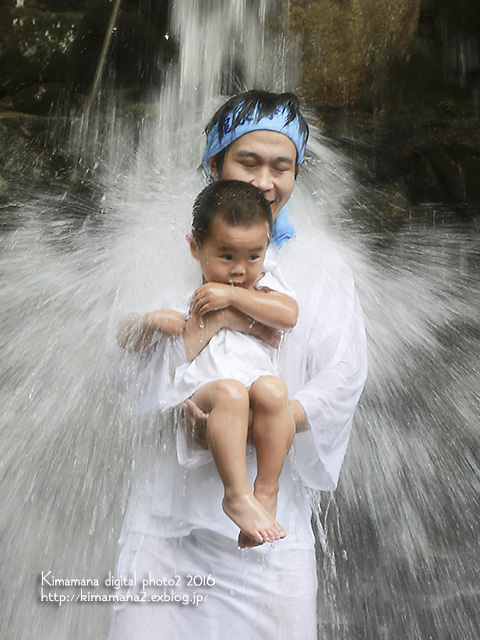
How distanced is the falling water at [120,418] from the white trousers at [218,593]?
1.08 metres

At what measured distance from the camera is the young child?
1.83m

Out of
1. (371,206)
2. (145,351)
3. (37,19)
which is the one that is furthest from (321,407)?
(37,19)

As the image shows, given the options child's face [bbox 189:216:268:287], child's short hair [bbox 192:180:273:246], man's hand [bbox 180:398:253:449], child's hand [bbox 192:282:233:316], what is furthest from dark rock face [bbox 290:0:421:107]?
man's hand [bbox 180:398:253:449]

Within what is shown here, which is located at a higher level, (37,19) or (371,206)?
(37,19)

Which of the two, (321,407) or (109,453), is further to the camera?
(109,453)

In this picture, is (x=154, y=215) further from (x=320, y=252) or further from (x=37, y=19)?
(x=37, y=19)

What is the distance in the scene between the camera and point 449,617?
12.0 feet

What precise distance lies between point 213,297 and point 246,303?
0.10m

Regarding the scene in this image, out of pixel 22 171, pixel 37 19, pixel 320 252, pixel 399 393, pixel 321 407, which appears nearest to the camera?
pixel 321 407

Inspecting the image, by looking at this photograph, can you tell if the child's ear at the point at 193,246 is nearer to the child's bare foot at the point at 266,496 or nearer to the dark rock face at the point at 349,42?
the child's bare foot at the point at 266,496

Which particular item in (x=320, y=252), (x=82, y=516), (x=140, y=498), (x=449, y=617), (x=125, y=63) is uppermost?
(x=125, y=63)

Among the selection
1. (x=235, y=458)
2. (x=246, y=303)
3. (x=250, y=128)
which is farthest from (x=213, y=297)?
(x=250, y=128)

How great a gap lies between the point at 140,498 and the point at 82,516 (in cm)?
175

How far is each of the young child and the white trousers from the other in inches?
8.5
